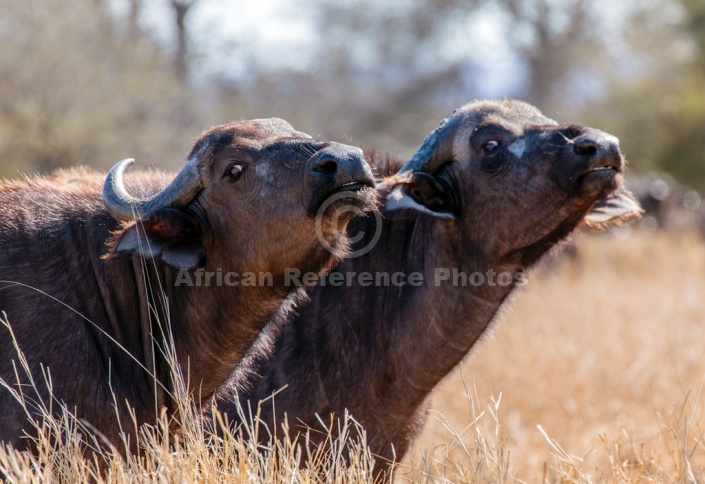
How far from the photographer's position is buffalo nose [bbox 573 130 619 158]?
17.4 feet

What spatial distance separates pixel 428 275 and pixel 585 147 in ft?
4.17

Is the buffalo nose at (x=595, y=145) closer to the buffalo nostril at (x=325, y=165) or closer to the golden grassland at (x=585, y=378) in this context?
the golden grassland at (x=585, y=378)

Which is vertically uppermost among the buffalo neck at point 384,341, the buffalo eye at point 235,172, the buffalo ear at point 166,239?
the buffalo eye at point 235,172

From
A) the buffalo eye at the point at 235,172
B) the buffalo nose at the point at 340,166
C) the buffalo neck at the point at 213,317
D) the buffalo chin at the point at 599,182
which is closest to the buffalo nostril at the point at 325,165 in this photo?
the buffalo nose at the point at 340,166

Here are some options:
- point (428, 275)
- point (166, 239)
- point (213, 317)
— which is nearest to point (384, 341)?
point (428, 275)

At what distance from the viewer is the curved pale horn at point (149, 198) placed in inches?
181

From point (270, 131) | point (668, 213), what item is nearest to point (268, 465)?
point (270, 131)

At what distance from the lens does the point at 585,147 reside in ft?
17.6

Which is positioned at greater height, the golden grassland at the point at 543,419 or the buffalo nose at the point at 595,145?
the buffalo nose at the point at 595,145

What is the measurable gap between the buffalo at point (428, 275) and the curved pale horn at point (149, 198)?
3.71ft

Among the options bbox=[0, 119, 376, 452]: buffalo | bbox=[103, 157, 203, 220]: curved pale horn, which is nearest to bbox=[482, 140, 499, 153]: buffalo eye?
bbox=[0, 119, 376, 452]: buffalo

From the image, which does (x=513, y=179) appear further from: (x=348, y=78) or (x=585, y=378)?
(x=348, y=78)

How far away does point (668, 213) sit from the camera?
2286cm

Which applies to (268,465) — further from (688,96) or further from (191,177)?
(688,96)
